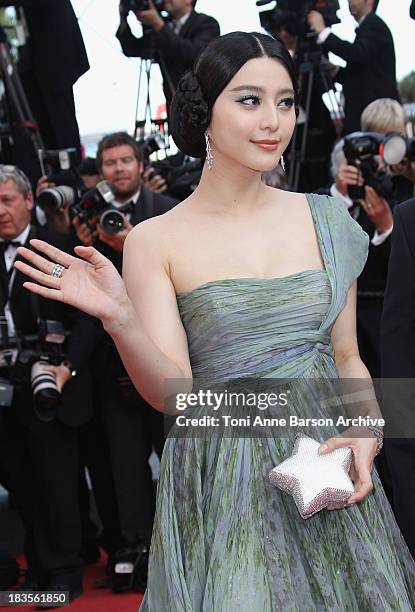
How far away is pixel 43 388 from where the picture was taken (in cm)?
470

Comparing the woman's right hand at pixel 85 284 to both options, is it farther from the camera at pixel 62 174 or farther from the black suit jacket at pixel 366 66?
the black suit jacket at pixel 366 66

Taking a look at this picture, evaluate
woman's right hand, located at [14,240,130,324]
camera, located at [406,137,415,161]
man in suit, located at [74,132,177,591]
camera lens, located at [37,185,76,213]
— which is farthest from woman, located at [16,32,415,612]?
camera lens, located at [37,185,76,213]

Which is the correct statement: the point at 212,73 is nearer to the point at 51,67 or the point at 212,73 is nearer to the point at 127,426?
the point at 127,426

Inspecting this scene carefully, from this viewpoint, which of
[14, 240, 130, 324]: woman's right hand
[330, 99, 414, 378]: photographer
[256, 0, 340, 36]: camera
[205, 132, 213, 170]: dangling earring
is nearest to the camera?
[14, 240, 130, 324]: woman's right hand

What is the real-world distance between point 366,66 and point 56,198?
1.84 meters

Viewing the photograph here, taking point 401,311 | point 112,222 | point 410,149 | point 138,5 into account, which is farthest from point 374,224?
point 401,311

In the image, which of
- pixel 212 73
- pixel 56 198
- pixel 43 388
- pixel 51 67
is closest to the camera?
pixel 212 73

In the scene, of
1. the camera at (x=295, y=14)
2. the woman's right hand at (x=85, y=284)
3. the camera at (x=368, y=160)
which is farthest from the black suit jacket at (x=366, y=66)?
the woman's right hand at (x=85, y=284)

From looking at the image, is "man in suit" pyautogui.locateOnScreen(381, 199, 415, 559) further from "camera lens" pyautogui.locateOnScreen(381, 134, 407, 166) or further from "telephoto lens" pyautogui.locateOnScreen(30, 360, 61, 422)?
"telephoto lens" pyautogui.locateOnScreen(30, 360, 61, 422)

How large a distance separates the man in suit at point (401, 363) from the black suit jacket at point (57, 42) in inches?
138

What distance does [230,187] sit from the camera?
2.62 meters

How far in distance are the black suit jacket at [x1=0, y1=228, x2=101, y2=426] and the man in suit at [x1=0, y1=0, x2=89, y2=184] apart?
118cm

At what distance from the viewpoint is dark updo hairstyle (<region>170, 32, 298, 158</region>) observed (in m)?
2.52

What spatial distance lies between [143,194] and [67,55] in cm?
106
